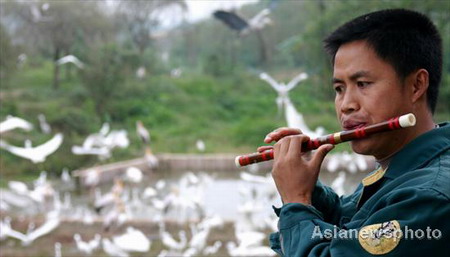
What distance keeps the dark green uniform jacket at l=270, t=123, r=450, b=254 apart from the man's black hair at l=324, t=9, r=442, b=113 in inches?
4.1

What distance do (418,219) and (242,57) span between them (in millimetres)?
22270

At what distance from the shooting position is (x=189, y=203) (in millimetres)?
5406

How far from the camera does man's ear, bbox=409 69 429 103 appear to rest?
3.25 ft

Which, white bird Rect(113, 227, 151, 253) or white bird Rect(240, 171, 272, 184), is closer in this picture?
white bird Rect(113, 227, 151, 253)

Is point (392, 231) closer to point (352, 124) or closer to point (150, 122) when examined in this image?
point (352, 124)

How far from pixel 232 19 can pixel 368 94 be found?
5.91m

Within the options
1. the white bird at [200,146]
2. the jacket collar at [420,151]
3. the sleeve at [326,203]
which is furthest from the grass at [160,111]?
the jacket collar at [420,151]

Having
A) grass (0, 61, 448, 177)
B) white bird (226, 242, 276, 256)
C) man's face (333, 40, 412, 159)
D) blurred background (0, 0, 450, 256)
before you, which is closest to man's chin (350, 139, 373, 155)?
man's face (333, 40, 412, 159)

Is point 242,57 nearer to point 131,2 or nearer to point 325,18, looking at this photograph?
point 131,2

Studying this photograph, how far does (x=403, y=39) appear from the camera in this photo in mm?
1000

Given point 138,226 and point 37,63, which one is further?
point 37,63

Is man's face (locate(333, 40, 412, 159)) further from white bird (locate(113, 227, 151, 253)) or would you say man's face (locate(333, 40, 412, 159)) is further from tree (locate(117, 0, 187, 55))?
tree (locate(117, 0, 187, 55))

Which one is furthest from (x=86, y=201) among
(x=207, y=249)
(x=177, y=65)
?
(x=177, y=65)

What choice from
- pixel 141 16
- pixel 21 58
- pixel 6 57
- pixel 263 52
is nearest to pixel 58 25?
pixel 6 57
